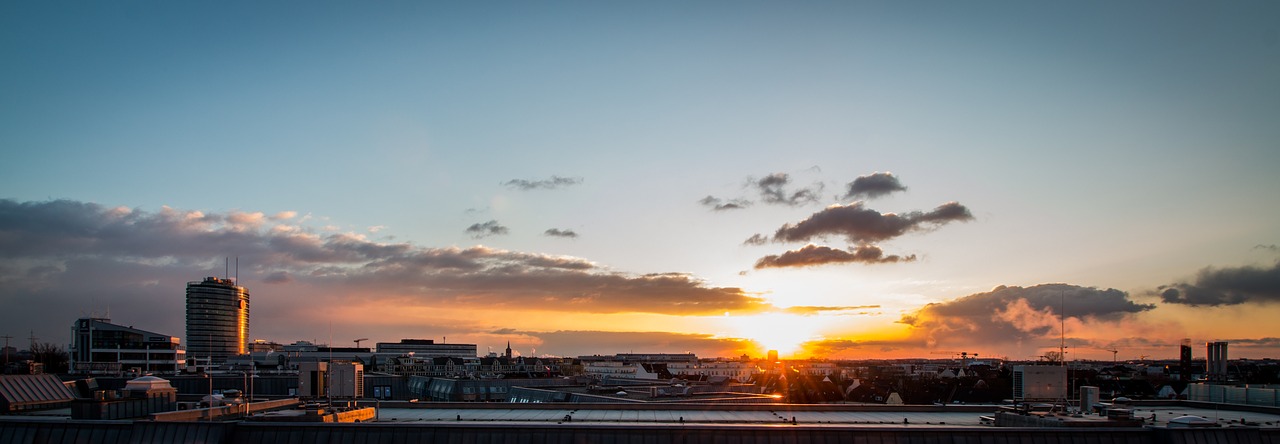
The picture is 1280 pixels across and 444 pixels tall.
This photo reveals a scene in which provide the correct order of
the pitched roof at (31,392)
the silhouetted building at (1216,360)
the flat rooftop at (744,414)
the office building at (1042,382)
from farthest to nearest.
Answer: the silhouetted building at (1216,360) → the pitched roof at (31,392) → the office building at (1042,382) → the flat rooftop at (744,414)

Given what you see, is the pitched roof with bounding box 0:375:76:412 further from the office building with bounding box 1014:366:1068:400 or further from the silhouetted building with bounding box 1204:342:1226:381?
the silhouetted building with bounding box 1204:342:1226:381

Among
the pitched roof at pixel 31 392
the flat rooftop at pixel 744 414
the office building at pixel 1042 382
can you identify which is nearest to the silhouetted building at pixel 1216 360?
the flat rooftop at pixel 744 414

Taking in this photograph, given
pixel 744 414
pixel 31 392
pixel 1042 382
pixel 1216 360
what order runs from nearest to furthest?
1. pixel 1042 382
2. pixel 744 414
3. pixel 31 392
4. pixel 1216 360

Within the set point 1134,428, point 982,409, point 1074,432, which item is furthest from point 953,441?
Result: point 982,409

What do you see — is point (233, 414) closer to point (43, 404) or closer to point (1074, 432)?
point (43, 404)

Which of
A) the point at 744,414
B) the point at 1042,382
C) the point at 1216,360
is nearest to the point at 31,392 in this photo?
the point at 744,414

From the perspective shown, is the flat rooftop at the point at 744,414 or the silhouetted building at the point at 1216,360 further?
the silhouetted building at the point at 1216,360

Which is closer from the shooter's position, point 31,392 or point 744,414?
point 744,414

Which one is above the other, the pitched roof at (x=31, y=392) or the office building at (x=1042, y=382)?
the office building at (x=1042, y=382)

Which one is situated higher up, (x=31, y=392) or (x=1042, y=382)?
(x=1042, y=382)

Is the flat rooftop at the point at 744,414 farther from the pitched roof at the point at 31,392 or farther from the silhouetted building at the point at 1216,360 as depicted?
the silhouetted building at the point at 1216,360

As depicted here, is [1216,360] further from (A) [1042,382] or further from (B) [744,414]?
(B) [744,414]

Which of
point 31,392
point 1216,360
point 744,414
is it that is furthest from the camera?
point 1216,360

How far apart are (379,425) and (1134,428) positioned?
2990 centimetres
